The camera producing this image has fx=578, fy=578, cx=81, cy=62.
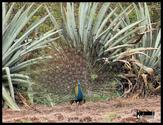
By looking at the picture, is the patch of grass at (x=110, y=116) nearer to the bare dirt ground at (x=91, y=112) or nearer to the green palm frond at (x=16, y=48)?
the bare dirt ground at (x=91, y=112)

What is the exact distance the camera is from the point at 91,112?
7.67 meters

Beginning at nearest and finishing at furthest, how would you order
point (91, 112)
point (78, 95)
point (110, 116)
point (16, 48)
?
point (110, 116), point (91, 112), point (16, 48), point (78, 95)

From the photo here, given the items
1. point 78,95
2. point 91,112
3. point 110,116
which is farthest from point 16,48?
point 110,116

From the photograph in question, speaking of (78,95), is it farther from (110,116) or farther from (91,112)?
(110,116)

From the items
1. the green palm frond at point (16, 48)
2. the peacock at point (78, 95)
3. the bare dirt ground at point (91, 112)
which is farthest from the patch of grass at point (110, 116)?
the green palm frond at point (16, 48)

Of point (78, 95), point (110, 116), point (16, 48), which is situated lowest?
point (110, 116)

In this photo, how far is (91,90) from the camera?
880 cm

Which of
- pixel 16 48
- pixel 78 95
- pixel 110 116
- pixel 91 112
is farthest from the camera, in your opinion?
pixel 78 95

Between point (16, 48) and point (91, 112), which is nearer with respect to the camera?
point (91, 112)

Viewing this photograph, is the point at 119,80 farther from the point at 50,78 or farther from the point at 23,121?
the point at 23,121

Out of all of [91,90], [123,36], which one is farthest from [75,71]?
[123,36]

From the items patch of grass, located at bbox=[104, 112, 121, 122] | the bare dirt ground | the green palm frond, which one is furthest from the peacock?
patch of grass, located at bbox=[104, 112, 121, 122]

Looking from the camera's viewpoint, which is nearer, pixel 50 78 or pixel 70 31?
pixel 50 78

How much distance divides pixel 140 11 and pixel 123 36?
2.52 feet
